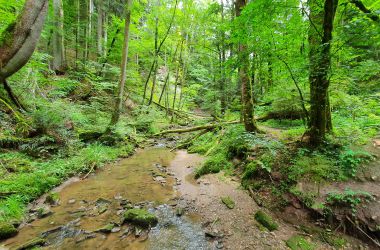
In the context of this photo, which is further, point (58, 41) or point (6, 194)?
point (58, 41)

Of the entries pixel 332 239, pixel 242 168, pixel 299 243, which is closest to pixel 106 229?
pixel 299 243

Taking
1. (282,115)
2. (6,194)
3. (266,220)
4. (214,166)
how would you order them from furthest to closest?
(282,115), (214,166), (6,194), (266,220)

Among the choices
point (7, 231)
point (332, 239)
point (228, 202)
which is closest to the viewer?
point (332, 239)

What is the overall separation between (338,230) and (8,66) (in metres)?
6.18

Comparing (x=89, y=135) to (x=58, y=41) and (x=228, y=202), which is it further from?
(x=58, y=41)

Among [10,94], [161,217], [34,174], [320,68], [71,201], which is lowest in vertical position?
[161,217]

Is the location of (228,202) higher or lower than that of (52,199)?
lower

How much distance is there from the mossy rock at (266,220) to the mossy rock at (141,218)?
2239 mm

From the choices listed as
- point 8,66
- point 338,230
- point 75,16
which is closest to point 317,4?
point 338,230

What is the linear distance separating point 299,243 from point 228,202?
179 cm

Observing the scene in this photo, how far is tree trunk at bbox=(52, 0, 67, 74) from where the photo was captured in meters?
12.6

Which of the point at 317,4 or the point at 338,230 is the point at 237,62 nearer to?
the point at 317,4

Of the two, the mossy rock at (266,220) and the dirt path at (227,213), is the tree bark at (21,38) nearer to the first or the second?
the dirt path at (227,213)

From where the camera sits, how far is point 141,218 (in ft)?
14.6
